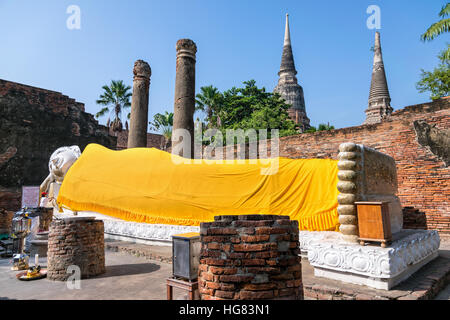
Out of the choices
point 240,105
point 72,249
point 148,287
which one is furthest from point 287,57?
point 148,287

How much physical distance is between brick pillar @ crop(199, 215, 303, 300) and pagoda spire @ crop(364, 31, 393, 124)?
2089 cm

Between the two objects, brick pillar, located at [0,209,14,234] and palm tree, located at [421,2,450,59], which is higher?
palm tree, located at [421,2,450,59]

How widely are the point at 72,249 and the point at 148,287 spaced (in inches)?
47.3

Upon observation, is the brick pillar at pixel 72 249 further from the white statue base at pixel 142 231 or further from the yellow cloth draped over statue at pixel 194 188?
the yellow cloth draped over statue at pixel 194 188

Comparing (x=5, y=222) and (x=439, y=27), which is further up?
(x=439, y=27)

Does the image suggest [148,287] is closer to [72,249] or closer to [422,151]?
[72,249]

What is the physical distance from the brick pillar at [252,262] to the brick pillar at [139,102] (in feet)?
32.8

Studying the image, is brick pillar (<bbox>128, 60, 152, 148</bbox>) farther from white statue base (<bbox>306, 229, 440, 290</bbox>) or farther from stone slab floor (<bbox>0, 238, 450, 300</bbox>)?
white statue base (<bbox>306, 229, 440, 290</bbox>)

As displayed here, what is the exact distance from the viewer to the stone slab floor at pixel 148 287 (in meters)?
2.78

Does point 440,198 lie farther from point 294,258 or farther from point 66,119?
point 66,119

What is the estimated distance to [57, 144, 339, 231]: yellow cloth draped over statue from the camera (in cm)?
500

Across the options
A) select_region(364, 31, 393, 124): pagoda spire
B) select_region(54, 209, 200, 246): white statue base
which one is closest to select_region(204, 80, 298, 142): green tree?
select_region(364, 31, 393, 124): pagoda spire

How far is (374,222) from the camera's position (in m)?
3.12

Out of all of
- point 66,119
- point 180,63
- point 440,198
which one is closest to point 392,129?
point 440,198
